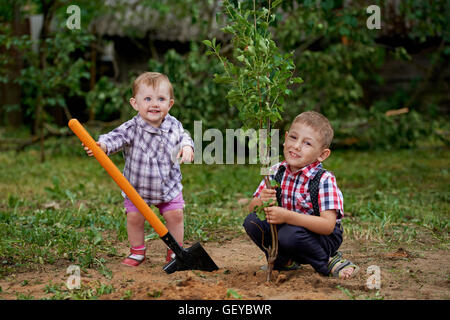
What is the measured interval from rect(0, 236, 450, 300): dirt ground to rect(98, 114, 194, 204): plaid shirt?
0.44 metres

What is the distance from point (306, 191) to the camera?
9.16ft

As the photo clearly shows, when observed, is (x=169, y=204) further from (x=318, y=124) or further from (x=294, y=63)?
(x=294, y=63)

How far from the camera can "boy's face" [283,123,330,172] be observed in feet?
8.98

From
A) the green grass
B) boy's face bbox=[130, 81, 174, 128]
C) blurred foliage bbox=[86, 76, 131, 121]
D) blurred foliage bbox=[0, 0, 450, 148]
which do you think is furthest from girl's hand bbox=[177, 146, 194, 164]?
blurred foliage bbox=[86, 76, 131, 121]

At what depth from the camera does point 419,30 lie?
23.1 ft

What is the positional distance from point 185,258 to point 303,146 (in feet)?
2.90

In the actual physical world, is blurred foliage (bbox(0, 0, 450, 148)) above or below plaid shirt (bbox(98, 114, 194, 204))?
above

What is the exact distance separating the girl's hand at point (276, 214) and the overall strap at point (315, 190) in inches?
7.9

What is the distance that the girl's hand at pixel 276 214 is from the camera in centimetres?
262

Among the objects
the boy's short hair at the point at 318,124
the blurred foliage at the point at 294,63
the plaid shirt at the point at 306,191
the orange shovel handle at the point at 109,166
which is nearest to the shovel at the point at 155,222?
the orange shovel handle at the point at 109,166

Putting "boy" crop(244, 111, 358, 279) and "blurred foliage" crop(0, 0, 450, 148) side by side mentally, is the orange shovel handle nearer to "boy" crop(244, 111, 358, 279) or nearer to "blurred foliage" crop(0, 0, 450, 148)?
"boy" crop(244, 111, 358, 279)

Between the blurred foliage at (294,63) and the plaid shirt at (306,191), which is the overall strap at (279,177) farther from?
the blurred foliage at (294,63)
